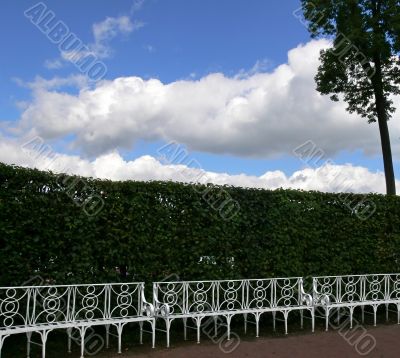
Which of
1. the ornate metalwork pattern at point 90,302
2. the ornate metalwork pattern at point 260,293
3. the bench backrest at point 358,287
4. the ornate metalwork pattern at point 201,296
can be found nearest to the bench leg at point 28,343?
the ornate metalwork pattern at point 90,302

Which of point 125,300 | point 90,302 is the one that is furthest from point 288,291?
point 90,302

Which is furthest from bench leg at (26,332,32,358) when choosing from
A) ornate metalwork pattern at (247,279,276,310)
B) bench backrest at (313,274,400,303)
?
bench backrest at (313,274,400,303)

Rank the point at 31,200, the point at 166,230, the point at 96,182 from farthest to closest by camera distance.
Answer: the point at 166,230 → the point at 96,182 → the point at 31,200

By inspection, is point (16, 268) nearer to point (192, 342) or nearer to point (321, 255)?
point (192, 342)

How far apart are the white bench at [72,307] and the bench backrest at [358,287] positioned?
3252 millimetres

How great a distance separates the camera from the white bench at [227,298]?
21.5ft

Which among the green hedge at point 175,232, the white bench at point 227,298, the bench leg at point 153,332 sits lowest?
the bench leg at point 153,332

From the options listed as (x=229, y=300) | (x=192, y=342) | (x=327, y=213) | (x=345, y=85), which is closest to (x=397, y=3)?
(x=345, y=85)

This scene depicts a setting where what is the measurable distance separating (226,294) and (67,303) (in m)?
2.64

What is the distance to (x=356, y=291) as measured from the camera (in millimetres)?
8789

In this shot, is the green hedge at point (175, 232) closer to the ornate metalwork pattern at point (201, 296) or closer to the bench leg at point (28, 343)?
the ornate metalwork pattern at point (201, 296)

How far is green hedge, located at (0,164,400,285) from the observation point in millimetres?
5957

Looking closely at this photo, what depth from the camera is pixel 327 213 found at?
8477mm

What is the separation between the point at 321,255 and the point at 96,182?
14.6 ft
